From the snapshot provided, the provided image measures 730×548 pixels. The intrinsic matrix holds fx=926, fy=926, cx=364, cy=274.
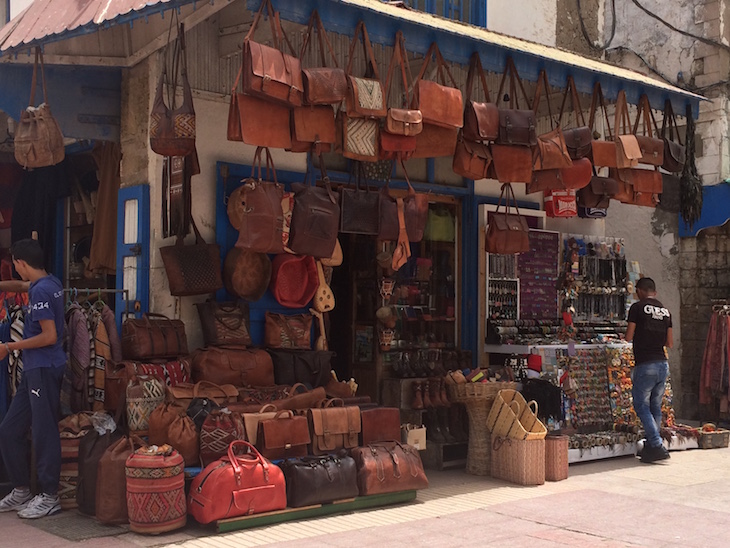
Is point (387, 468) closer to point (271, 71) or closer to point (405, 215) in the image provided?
point (405, 215)

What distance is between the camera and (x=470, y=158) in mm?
8320

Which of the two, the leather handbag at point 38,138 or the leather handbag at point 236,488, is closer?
the leather handbag at point 236,488

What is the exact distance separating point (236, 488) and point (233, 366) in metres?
1.61

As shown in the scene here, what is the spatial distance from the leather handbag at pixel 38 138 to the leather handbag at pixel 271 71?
1829mm

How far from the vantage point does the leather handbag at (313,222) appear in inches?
297

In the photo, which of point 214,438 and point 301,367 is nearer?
point 214,438

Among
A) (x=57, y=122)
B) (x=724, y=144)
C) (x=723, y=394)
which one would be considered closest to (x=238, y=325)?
(x=57, y=122)

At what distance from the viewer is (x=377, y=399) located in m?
9.77

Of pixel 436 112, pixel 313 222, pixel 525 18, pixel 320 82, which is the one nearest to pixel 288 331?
pixel 313 222

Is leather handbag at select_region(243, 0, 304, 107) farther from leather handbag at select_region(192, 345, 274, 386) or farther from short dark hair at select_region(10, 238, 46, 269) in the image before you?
leather handbag at select_region(192, 345, 274, 386)

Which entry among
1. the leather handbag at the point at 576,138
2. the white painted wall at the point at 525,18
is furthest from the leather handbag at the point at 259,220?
the white painted wall at the point at 525,18

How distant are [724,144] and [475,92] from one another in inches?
184

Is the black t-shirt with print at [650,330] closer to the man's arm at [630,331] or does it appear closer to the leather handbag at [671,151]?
the man's arm at [630,331]

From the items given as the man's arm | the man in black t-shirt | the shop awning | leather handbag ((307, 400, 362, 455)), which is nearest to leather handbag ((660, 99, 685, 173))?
the shop awning
